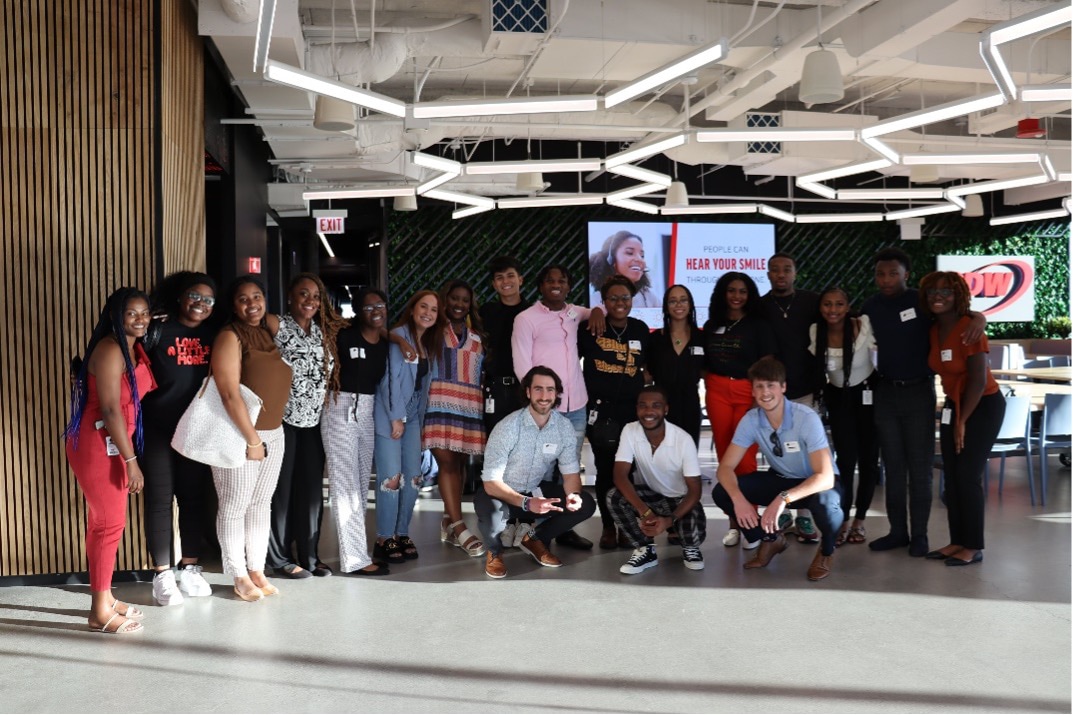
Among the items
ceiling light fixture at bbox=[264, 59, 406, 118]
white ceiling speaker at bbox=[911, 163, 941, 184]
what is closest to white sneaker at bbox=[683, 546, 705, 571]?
ceiling light fixture at bbox=[264, 59, 406, 118]

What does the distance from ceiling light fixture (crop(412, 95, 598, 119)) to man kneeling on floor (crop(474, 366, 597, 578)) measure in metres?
1.99

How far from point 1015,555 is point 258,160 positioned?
23.1 ft

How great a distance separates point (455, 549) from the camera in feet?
18.0

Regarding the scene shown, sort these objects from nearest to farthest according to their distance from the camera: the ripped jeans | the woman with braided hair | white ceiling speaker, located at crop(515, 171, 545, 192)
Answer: the woman with braided hair → the ripped jeans → white ceiling speaker, located at crop(515, 171, 545, 192)

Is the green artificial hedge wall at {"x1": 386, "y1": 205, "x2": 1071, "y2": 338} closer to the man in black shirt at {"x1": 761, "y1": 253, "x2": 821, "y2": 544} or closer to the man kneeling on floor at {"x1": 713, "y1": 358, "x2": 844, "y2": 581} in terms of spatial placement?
the man in black shirt at {"x1": 761, "y1": 253, "x2": 821, "y2": 544}

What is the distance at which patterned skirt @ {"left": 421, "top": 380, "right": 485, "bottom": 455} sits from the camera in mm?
5285

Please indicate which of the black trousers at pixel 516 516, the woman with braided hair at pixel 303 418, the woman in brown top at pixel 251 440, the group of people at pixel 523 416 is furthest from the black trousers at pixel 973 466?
the woman in brown top at pixel 251 440

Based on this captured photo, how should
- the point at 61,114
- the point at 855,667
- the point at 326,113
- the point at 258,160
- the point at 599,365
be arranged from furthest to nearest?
the point at 258,160 → the point at 326,113 → the point at 599,365 → the point at 61,114 → the point at 855,667

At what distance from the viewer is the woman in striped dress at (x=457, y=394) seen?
5289 millimetres

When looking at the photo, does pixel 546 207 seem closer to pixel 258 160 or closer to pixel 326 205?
pixel 326 205

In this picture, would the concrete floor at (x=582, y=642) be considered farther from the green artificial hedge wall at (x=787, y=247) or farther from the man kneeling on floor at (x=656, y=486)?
the green artificial hedge wall at (x=787, y=247)

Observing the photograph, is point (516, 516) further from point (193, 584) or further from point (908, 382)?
point (908, 382)

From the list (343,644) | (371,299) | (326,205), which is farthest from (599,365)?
(326,205)

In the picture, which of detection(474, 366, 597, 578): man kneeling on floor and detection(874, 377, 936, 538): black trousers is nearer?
detection(474, 366, 597, 578): man kneeling on floor
